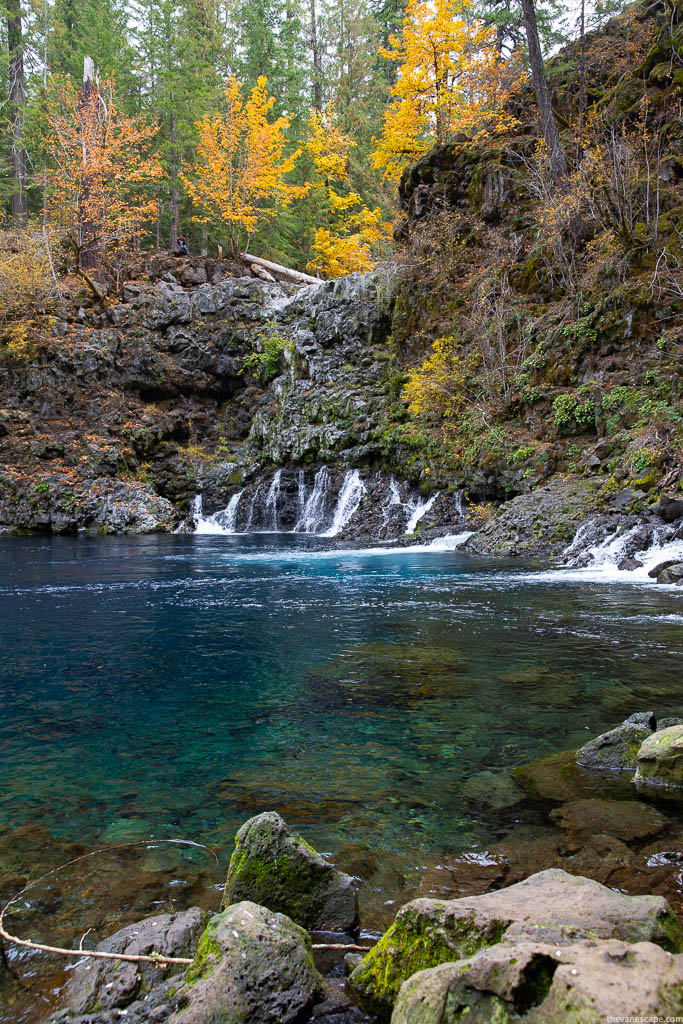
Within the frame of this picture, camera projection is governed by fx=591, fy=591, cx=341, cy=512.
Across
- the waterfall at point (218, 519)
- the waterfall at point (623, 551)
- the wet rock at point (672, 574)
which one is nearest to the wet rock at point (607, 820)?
the wet rock at point (672, 574)

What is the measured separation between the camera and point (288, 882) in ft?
8.58

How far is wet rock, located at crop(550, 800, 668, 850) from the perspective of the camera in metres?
3.17

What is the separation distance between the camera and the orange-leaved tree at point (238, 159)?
30.4 metres

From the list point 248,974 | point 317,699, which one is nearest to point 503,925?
point 248,974

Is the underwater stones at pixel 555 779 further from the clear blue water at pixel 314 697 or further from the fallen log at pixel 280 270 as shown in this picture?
the fallen log at pixel 280 270

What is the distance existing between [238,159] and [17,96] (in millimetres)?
11927

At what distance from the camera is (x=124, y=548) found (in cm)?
1822

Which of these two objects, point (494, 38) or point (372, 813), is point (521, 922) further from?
point (494, 38)

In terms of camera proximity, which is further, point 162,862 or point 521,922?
point 162,862

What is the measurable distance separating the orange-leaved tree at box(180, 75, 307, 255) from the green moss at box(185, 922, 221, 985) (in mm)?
33032

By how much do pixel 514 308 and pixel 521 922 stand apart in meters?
19.3

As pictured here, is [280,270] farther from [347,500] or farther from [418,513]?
[418,513]

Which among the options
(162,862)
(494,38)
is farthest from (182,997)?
(494,38)

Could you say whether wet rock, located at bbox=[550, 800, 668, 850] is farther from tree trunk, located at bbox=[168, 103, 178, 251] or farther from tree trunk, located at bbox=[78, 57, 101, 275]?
tree trunk, located at bbox=[168, 103, 178, 251]
